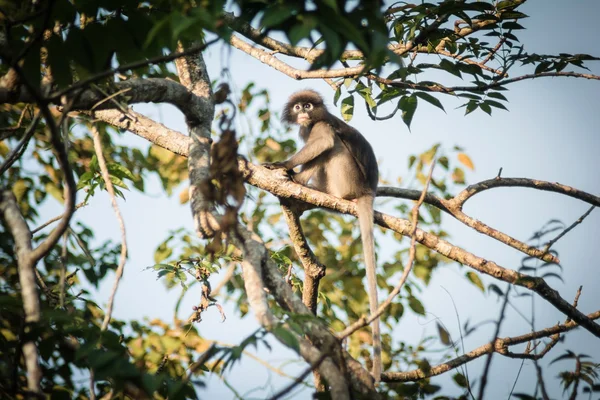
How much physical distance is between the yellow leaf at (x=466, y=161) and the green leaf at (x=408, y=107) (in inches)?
136

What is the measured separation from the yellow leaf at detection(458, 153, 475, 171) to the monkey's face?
77.8 inches

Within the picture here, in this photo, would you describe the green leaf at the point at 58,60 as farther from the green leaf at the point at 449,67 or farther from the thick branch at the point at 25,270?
the green leaf at the point at 449,67

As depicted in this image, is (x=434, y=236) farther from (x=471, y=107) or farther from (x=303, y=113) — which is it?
(x=303, y=113)

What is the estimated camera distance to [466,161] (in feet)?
20.5

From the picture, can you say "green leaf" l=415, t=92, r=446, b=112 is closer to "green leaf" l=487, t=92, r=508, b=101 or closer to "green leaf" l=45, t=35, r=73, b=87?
"green leaf" l=487, t=92, r=508, b=101

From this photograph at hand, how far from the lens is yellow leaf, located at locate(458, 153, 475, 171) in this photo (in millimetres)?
6211

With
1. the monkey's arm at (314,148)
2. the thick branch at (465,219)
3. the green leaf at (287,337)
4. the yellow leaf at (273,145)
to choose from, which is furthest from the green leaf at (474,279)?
the green leaf at (287,337)

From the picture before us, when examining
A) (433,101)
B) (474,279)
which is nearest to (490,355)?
(433,101)

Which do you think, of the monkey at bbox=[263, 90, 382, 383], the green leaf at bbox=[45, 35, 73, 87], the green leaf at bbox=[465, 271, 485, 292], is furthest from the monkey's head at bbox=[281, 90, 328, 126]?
the green leaf at bbox=[45, 35, 73, 87]

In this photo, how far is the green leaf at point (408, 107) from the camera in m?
3.00

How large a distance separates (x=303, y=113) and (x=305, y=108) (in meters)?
0.09

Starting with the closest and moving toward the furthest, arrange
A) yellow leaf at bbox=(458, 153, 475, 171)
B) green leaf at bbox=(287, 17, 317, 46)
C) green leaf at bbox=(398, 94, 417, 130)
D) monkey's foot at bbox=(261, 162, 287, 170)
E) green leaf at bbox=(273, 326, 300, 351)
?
green leaf at bbox=(287, 17, 317, 46)
green leaf at bbox=(273, 326, 300, 351)
green leaf at bbox=(398, 94, 417, 130)
monkey's foot at bbox=(261, 162, 287, 170)
yellow leaf at bbox=(458, 153, 475, 171)

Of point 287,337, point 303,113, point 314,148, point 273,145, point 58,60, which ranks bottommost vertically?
point 287,337

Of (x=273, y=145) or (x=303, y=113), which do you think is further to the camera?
(x=273, y=145)
